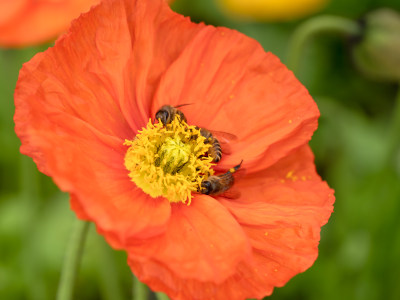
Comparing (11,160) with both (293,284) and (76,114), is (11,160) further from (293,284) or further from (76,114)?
(76,114)

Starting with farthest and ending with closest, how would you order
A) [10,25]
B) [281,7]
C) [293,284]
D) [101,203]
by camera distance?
[281,7] < [293,284] < [10,25] < [101,203]

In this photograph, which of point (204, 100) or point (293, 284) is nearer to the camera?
point (204, 100)

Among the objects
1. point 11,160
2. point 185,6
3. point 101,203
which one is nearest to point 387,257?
point 101,203

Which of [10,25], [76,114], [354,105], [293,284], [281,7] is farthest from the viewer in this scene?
[354,105]

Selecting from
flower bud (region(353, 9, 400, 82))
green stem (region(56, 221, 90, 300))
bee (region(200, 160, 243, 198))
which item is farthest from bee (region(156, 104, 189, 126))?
flower bud (region(353, 9, 400, 82))

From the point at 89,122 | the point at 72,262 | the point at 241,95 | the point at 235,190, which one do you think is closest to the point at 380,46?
the point at 241,95

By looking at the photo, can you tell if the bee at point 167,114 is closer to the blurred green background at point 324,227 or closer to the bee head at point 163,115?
the bee head at point 163,115

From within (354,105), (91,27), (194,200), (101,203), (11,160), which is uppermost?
(91,27)

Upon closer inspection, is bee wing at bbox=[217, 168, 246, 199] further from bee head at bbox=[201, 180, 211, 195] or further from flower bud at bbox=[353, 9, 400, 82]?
flower bud at bbox=[353, 9, 400, 82]
